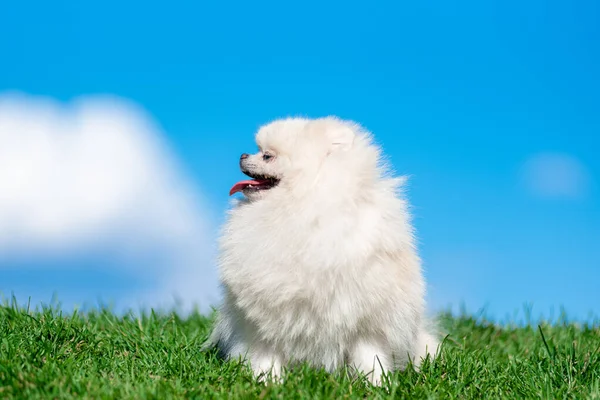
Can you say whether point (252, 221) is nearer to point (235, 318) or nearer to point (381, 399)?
point (235, 318)

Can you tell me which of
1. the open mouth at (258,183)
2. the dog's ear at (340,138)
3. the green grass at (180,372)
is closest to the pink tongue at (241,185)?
the open mouth at (258,183)

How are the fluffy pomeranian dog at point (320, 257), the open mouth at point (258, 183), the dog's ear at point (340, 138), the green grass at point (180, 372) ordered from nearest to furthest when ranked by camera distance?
1. the green grass at point (180, 372)
2. the fluffy pomeranian dog at point (320, 257)
3. the dog's ear at point (340, 138)
4. the open mouth at point (258, 183)

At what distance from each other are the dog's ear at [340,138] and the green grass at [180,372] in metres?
1.52

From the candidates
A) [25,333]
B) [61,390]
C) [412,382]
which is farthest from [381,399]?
[25,333]

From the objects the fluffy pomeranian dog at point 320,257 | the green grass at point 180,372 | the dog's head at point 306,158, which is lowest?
the green grass at point 180,372

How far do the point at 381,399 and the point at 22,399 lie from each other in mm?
2092

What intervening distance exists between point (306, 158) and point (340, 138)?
295 mm

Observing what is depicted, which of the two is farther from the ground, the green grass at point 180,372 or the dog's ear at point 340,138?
the dog's ear at point 340,138

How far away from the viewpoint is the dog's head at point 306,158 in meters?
4.54

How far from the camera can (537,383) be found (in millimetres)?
4859

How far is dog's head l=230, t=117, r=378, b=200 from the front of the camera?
4539 millimetres

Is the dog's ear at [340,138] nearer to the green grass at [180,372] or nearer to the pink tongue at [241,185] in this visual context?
the pink tongue at [241,185]

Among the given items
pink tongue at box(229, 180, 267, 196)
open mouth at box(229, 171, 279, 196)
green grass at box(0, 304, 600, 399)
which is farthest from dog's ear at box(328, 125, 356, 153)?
green grass at box(0, 304, 600, 399)

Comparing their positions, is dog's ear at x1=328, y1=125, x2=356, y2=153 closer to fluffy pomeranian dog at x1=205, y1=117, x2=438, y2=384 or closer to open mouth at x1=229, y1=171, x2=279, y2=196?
fluffy pomeranian dog at x1=205, y1=117, x2=438, y2=384
